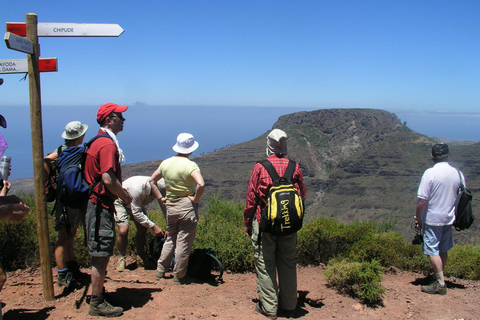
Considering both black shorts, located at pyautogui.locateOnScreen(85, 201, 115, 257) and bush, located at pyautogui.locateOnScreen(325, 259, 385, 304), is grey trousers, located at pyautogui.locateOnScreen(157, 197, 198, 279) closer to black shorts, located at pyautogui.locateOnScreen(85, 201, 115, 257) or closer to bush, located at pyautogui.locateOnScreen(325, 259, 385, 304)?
black shorts, located at pyautogui.locateOnScreen(85, 201, 115, 257)

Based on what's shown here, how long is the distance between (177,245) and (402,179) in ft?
161

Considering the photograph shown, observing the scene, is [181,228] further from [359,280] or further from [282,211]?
[359,280]

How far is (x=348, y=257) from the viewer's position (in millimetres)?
5203

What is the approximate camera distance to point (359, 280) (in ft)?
13.7

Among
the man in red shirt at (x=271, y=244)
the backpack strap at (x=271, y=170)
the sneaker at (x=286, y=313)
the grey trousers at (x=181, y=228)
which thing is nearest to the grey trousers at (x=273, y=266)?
the man in red shirt at (x=271, y=244)

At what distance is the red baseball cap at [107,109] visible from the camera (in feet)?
11.5

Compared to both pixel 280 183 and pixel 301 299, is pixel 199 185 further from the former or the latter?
pixel 301 299

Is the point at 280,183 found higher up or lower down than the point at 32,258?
higher up

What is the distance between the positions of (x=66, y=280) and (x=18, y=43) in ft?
7.87

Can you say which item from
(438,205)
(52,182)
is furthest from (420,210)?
(52,182)

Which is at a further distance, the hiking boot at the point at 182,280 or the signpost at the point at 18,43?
the hiking boot at the point at 182,280

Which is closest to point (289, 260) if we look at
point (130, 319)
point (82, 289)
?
point (130, 319)

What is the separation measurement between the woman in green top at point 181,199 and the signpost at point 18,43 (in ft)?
5.67

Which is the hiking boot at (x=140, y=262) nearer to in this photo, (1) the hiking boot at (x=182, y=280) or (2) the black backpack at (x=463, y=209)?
(1) the hiking boot at (x=182, y=280)
